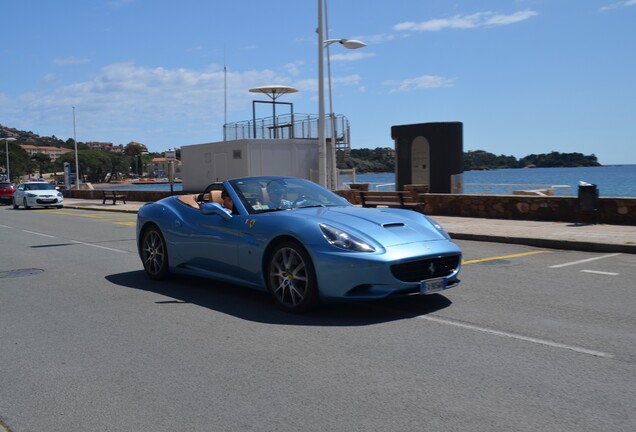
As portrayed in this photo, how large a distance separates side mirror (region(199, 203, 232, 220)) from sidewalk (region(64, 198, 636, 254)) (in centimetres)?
740

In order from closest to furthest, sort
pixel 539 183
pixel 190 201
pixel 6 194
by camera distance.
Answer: pixel 190 201
pixel 6 194
pixel 539 183

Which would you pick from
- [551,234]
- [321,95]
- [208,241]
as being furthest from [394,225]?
[321,95]

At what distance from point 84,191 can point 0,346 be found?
40604 mm

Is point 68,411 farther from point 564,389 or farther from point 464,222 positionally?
point 464,222

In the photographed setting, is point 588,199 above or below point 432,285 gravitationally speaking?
above

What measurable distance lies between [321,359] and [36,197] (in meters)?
31.7

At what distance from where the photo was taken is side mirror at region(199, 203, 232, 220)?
733cm

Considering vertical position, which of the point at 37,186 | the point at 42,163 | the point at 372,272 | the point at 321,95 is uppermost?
the point at 42,163

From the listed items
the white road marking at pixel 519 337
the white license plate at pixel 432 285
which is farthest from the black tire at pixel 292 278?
the white road marking at pixel 519 337

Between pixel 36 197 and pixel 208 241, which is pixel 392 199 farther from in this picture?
pixel 36 197

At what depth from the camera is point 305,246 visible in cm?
625

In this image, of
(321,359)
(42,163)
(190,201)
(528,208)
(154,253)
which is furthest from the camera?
(42,163)

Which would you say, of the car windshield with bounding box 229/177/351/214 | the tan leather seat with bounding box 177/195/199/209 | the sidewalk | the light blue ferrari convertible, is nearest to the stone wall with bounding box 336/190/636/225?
the sidewalk

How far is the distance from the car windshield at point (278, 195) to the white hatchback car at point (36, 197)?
2861 centimetres
